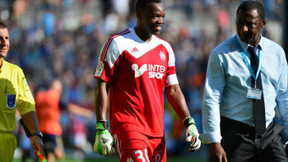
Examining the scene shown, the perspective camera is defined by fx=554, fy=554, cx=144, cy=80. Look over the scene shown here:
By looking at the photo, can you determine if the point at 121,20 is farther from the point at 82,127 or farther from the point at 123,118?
the point at 123,118

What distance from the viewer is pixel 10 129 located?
5.75 metres

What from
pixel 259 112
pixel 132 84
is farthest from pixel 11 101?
pixel 259 112

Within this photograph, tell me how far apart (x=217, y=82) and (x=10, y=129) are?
7.19 ft

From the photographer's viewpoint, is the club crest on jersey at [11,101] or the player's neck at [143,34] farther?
the player's neck at [143,34]

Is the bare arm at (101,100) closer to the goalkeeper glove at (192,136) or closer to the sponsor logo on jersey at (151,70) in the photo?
the sponsor logo on jersey at (151,70)

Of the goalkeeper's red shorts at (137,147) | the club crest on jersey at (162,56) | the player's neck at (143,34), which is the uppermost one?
the player's neck at (143,34)

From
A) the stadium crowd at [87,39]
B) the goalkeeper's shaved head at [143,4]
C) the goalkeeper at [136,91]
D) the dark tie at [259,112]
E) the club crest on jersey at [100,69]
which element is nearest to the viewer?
the dark tie at [259,112]

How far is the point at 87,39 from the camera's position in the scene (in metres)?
20.4

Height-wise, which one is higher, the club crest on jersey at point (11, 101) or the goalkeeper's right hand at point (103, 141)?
the club crest on jersey at point (11, 101)

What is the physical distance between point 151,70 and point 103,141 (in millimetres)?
983

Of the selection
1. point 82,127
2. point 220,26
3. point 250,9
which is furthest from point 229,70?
point 220,26

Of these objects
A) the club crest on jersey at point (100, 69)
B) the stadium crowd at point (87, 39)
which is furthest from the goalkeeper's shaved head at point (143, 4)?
the stadium crowd at point (87, 39)

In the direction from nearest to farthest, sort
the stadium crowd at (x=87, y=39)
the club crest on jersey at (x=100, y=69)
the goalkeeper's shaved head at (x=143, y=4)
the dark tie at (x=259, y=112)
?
1. the dark tie at (x=259, y=112)
2. the club crest on jersey at (x=100, y=69)
3. the goalkeeper's shaved head at (x=143, y=4)
4. the stadium crowd at (x=87, y=39)

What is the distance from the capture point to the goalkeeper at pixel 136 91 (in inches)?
229
